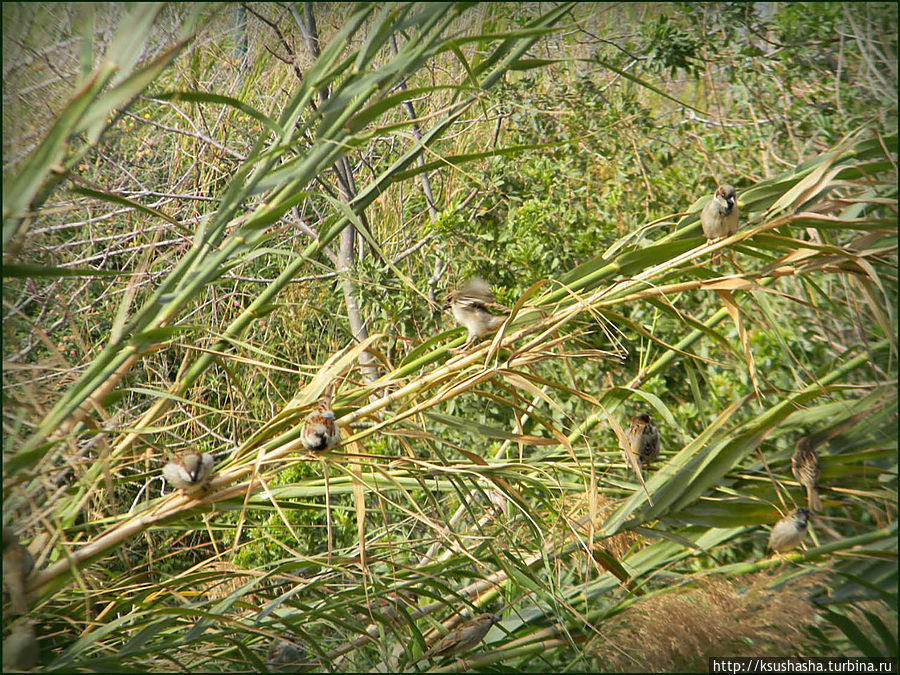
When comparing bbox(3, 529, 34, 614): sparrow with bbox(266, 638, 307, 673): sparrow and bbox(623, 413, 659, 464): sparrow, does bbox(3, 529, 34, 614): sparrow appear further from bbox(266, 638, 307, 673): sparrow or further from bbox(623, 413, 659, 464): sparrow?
bbox(623, 413, 659, 464): sparrow

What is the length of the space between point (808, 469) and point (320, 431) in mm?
632

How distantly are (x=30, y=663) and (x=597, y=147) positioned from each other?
6.02 ft

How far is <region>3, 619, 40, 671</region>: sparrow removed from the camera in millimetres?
478

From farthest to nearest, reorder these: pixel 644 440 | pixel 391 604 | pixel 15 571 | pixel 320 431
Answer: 1. pixel 644 440
2. pixel 391 604
3. pixel 320 431
4. pixel 15 571

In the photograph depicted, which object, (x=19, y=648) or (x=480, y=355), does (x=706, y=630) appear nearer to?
(x=480, y=355)

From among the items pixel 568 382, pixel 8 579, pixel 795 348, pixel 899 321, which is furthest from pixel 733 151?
pixel 8 579

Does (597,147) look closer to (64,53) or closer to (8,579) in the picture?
(64,53)

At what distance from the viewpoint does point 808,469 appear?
86 centimetres

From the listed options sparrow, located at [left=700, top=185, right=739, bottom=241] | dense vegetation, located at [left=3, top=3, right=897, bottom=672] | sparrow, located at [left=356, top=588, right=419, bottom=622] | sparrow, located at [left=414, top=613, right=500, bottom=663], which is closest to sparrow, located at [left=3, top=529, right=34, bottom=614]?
dense vegetation, located at [left=3, top=3, right=897, bottom=672]

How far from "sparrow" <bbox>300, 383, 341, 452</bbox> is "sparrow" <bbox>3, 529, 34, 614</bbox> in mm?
223

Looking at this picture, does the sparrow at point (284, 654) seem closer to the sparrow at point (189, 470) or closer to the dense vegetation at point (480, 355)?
the dense vegetation at point (480, 355)

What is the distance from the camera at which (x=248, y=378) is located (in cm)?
206

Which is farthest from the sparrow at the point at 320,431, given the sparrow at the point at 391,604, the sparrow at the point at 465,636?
the sparrow at the point at 465,636

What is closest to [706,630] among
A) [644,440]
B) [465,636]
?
[465,636]
